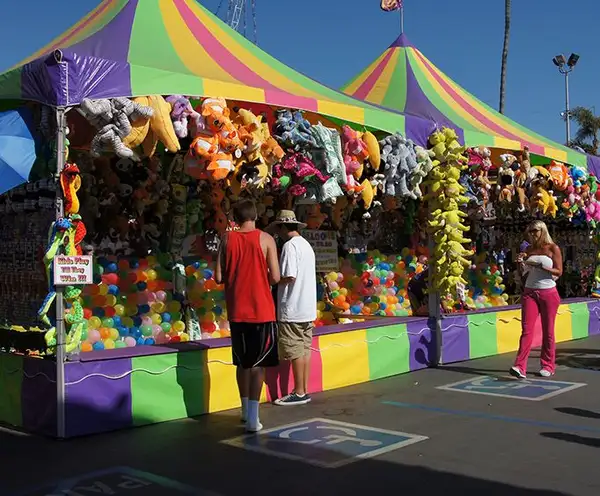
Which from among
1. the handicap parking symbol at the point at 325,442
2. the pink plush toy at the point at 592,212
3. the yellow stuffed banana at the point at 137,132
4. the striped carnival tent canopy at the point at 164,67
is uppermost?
the striped carnival tent canopy at the point at 164,67

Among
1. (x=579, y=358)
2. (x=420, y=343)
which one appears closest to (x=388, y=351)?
(x=420, y=343)

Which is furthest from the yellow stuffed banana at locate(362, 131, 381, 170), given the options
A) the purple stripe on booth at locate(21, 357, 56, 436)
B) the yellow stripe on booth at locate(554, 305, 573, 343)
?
the yellow stripe on booth at locate(554, 305, 573, 343)

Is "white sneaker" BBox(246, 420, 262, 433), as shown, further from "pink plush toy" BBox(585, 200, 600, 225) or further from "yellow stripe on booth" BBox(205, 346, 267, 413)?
"pink plush toy" BBox(585, 200, 600, 225)

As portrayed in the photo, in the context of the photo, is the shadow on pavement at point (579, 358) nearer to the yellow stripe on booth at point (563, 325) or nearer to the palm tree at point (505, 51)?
the yellow stripe on booth at point (563, 325)

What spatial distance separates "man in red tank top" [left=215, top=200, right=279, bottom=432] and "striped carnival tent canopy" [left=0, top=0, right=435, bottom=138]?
130 centimetres

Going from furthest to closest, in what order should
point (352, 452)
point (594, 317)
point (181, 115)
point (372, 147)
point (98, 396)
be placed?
point (594, 317), point (372, 147), point (181, 115), point (98, 396), point (352, 452)

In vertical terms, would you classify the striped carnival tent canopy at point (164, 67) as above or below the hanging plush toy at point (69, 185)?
above

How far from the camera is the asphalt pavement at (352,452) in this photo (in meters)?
3.89

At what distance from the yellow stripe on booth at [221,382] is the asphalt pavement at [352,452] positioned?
176 millimetres

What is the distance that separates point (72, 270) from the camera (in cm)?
498

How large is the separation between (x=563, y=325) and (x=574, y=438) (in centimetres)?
586

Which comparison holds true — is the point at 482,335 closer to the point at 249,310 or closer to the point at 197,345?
the point at 197,345

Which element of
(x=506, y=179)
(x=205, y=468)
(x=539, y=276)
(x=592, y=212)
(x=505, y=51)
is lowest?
(x=205, y=468)

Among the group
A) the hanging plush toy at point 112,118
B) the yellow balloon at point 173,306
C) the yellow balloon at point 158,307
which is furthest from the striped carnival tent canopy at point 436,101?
the hanging plush toy at point 112,118
